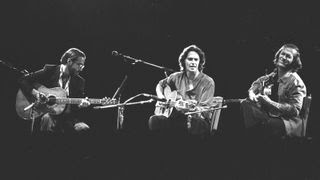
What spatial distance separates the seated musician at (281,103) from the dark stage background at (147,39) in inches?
33.0

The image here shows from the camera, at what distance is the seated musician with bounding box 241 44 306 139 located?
4945mm

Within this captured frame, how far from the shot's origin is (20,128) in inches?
233

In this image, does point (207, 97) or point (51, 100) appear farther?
point (51, 100)

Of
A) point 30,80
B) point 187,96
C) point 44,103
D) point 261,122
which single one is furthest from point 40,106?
point 261,122

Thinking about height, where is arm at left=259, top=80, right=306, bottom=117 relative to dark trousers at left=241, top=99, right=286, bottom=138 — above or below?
above

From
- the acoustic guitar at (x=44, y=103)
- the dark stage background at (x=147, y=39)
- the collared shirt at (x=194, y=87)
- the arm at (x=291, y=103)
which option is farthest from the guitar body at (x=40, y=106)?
the arm at (x=291, y=103)

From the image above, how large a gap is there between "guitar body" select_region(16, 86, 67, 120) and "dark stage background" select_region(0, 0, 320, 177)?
1.34 ft

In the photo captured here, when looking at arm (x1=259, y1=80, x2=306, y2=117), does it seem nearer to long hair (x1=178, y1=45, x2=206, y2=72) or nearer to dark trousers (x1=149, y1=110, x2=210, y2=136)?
dark trousers (x1=149, y1=110, x2=210, y2=136)

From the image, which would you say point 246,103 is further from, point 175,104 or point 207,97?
point 175,104

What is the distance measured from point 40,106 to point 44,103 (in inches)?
2.3

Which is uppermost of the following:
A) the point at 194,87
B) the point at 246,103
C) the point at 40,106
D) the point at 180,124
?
the point at 194,87

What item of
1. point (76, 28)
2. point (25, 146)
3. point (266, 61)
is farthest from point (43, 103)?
point (266, 61)

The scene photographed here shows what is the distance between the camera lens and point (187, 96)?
5477mm

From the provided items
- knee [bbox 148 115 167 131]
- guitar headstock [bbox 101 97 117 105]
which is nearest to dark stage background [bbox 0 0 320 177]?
guitar headstock [bbox 101 97 117 105]
